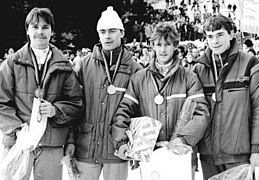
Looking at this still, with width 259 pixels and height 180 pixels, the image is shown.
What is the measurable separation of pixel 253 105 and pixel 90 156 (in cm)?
148

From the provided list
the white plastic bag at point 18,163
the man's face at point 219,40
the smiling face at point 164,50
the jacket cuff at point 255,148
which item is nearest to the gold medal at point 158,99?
the smiling face at point 164,50

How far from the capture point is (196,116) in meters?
3.83

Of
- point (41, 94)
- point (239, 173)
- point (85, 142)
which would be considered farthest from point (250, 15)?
point (41, 94)

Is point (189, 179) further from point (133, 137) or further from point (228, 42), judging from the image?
point (228, 42)

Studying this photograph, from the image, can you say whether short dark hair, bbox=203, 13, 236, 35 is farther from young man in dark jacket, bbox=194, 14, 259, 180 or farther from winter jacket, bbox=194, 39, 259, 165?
winter jacket, bbox=194, 39, 259, 165

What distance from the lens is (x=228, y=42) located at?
13.3 ft

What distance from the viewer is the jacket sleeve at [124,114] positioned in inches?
155

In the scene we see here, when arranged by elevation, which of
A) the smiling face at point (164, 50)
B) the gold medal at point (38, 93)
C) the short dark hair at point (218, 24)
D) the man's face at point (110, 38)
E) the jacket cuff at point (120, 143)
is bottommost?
the jacket cuff at point (120, 143)

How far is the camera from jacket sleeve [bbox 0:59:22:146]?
3836 millimetres

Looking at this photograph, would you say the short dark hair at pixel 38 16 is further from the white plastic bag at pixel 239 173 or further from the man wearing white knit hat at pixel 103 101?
the white plastic bag at pixel 239 173

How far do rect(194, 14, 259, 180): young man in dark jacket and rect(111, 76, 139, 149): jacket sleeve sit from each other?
0.61 m

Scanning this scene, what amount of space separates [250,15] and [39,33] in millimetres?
5039

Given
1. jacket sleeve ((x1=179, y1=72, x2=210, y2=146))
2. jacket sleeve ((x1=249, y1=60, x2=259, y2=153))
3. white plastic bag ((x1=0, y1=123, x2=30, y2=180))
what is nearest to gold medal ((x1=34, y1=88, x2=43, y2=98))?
white plastic bag ((x1=0, y1=123, x2=30, y2=180))

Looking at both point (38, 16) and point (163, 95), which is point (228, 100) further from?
point (38, 16)
